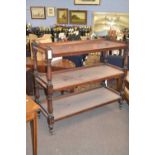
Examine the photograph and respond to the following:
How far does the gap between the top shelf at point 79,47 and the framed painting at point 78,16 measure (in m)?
2.26

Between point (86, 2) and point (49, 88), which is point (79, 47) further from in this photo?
point (86, 2)

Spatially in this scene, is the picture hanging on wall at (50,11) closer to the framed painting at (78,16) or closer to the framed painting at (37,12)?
the framed painting at (37,12)

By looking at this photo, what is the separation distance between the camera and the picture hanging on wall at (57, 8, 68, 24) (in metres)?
5.83

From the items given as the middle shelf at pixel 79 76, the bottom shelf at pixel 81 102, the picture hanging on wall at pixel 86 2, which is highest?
the picture hanging on wall at pixel 86 2

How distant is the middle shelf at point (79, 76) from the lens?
9.80 ft

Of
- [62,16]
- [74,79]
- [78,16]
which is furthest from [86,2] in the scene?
[74,79]

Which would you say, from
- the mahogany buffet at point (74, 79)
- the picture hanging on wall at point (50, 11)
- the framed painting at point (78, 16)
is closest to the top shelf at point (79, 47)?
the mahogany buffet at point (74, 79)

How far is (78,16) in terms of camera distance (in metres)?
5.77

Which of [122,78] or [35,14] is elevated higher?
[35,14]
